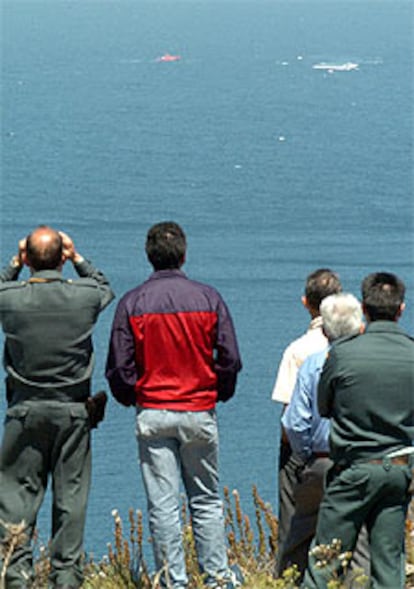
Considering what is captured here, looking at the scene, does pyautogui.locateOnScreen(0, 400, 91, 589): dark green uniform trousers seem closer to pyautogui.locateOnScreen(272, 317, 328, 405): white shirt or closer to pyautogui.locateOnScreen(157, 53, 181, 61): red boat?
pyautogui.locateOnScreen(272, 317, 328, 405): white shirt

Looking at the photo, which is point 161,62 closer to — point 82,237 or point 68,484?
point 82,237

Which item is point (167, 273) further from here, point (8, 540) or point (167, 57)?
point (167, 57)

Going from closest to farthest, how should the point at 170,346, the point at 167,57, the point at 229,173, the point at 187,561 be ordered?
the point at 170,346
the point at 187,561
the point at 229,173
the point at 167,57

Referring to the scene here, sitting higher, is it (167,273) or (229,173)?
(167,273)

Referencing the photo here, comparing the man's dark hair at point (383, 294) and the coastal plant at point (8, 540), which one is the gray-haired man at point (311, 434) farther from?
the coastal plant at point (8, 540)

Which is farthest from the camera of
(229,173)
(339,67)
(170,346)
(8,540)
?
(339,67)

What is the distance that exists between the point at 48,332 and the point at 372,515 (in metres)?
1.22

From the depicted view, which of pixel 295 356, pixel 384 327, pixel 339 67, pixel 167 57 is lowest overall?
pixel 295 356

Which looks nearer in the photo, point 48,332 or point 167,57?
point 48,332

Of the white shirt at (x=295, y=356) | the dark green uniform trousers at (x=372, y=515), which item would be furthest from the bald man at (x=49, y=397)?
the dark green uniform trousers at (x=372, y=515)

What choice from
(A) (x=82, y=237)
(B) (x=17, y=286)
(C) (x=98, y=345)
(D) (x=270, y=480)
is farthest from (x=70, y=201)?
(B) (x=17, y=286)

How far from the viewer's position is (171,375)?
551cm

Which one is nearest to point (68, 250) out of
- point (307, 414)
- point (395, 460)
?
point (307, 414)

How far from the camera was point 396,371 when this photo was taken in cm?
512
